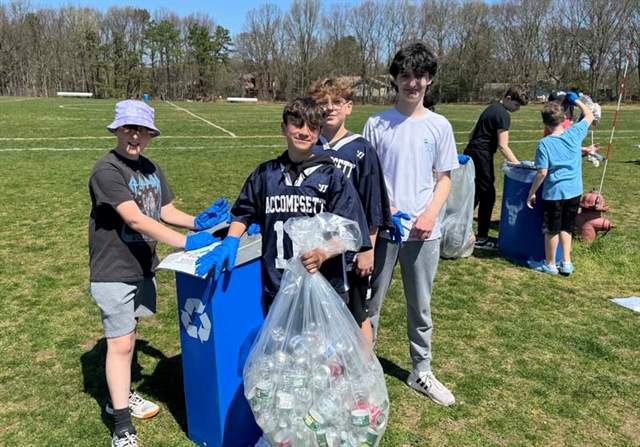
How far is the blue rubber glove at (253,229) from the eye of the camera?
264 cm

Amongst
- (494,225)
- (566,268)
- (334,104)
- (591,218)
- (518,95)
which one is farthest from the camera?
(494,225)

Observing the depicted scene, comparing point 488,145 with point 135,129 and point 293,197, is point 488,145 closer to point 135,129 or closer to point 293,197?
point 293,197

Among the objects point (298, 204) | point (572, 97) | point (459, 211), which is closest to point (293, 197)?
point (298, 204)

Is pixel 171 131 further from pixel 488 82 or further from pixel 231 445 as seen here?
pixel 488 82

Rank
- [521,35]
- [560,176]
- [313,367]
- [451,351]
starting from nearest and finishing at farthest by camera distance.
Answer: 1. [313,367]
2. [451,351]
3. [560,176]
4. [521,35]

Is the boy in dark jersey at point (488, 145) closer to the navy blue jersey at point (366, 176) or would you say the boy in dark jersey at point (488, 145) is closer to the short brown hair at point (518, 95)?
the short brown hair at point (518, 95)

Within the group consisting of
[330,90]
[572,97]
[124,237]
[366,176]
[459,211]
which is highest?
[572,97]

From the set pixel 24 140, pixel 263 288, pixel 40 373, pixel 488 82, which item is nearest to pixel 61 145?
pixel 24 140

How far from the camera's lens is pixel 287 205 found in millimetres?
2416

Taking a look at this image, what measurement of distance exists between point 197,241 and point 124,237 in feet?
1.37

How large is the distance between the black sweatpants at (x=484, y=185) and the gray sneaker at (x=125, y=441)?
4.74m

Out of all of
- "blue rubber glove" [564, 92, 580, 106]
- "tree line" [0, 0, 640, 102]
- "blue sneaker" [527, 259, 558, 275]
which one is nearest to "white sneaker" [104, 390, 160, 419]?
"blue sneaker" [527, 259, 558, 275]

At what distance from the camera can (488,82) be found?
66.5 meters

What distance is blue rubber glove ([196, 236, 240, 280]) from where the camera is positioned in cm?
226
